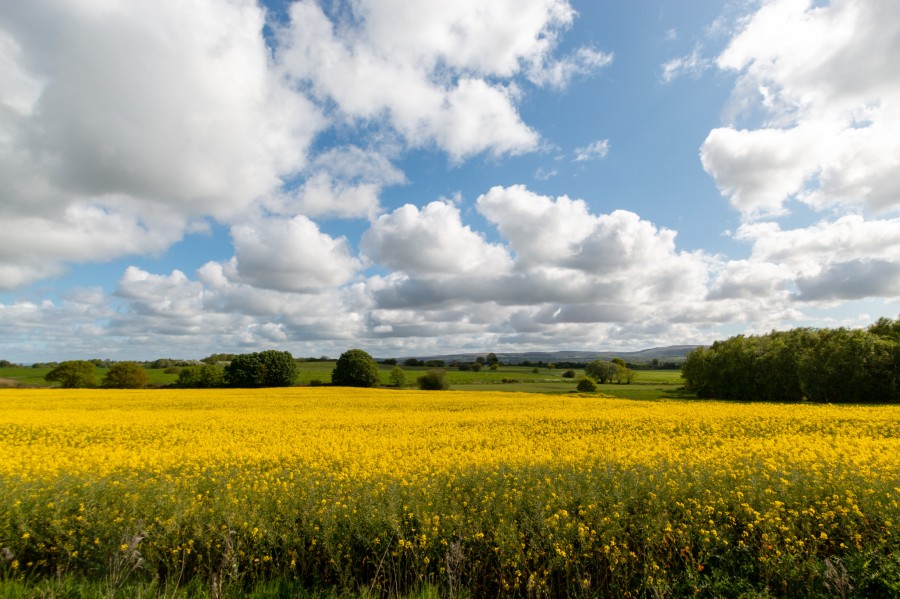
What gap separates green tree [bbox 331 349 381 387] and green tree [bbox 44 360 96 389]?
1265 inches

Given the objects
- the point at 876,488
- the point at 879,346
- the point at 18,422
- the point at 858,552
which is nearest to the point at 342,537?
the point at 858,552

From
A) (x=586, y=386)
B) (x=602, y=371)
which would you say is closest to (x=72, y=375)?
(x=586, y=386)

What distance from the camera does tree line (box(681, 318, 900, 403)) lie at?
32.2 m

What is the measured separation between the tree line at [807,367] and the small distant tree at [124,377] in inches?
2776

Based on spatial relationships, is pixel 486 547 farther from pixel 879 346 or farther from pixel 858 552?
pixel 879 346

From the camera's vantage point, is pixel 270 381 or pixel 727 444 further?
pixel 270 381

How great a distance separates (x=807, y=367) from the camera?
35.3 m

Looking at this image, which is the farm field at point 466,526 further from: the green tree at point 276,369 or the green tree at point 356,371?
the green tree at point 276,369

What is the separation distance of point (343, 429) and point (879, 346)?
41.1 m

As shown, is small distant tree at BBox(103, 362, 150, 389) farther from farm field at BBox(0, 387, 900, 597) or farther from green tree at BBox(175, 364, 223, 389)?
farm field at BBox(0, 387, 900, 597)

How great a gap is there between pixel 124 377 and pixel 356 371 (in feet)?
99.6

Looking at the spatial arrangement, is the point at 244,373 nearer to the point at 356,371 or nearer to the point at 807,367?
the point at 356,371

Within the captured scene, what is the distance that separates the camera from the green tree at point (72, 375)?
2168 inches

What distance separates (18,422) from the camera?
705 inches
